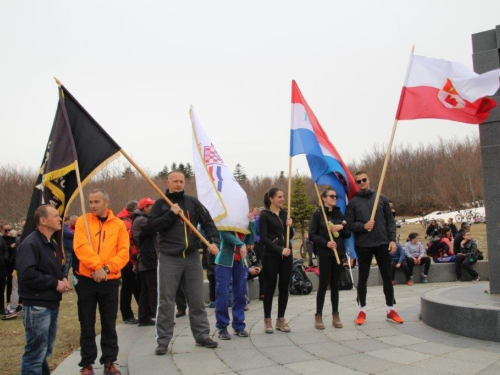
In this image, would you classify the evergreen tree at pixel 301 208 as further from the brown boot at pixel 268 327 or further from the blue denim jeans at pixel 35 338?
the blue denim jeans at pixel 35 338

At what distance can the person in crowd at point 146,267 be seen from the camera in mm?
7445

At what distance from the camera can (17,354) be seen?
6457 millimetres

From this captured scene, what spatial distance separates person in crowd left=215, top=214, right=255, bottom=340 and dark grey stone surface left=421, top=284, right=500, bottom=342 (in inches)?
99.1

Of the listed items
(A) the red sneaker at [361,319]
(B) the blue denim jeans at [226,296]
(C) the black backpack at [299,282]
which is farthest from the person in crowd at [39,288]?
(C) the black backpack at [299,282]

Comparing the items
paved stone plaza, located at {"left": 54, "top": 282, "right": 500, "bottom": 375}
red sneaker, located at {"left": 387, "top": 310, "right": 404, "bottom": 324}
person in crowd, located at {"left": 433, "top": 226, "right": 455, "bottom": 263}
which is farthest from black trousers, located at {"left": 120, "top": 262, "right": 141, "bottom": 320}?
person in crowd, located at {"left": 433, "top": 226, "right": 455, "bottom": 263}

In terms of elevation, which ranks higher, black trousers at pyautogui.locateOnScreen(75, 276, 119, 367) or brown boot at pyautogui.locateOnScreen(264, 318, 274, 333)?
black trousers at pyautogui.locateOnScreen(75, 276, 119, 367)

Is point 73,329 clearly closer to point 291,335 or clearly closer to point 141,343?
point 141,343

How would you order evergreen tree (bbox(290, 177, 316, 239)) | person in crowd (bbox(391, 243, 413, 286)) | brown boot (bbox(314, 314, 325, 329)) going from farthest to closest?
evergreen tree (bbox(290, 177, 316, 239)) → person in crowd (bbox(391, 243, 413, 286)) → brown boot (bbox(314, 314, 325, 329))

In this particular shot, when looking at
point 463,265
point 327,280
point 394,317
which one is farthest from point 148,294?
point 463,265

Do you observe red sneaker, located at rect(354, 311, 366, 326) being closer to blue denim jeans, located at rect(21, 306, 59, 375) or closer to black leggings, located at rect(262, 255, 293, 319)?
black leggings, located at rect(262, 255, 293, 319)

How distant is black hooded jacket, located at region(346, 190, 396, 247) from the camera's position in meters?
6.65

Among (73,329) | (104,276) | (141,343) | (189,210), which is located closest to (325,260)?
(189,210)

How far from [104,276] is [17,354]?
2.70 m

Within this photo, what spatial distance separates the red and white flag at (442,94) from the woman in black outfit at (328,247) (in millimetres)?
1667
